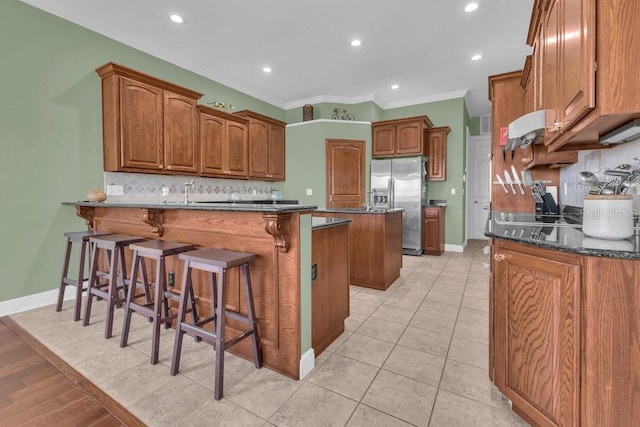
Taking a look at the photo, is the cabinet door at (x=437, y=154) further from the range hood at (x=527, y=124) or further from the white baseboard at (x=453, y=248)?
the range hood at (x=527, y=124)

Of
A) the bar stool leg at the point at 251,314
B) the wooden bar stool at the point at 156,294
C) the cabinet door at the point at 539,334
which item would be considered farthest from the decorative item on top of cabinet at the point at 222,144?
the cabinet door at the point at 539,334

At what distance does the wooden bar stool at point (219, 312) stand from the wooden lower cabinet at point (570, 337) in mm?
1370

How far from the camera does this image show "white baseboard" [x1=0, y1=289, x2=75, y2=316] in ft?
8.71

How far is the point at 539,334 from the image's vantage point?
1.20 meters

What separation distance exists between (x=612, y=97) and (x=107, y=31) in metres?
4.46

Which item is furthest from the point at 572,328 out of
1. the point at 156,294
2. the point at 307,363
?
the point at 156,294

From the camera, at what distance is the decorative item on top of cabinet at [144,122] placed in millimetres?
3146

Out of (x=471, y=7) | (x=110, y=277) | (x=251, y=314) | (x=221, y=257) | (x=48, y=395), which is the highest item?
(x=471, y=7)

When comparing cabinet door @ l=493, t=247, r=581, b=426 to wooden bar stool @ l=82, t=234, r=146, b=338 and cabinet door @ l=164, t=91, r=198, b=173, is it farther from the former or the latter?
cabinet door @ l=164, t=91, r=198, b=173

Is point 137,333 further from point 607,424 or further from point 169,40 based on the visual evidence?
point 169,40

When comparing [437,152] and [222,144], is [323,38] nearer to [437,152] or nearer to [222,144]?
[222,144]

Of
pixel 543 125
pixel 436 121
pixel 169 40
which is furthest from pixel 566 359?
pixel 436 121

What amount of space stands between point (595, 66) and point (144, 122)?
12.6 ft

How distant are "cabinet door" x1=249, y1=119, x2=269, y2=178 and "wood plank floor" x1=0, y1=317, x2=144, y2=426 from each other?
11.6 ft
